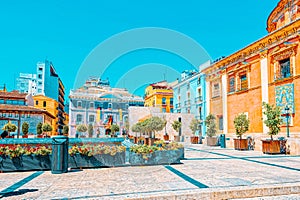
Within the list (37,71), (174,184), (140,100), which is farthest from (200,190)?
(37,71)

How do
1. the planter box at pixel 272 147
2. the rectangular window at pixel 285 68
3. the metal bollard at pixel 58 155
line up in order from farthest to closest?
1. the rectangular window at pixel 285 68
2. the planter box at pixel 272 147
3. the metal bollard at pixel 58 155

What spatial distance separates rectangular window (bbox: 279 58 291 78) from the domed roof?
3.17 meters

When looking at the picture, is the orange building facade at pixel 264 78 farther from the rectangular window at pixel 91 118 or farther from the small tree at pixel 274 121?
the rectangular window at pixel 91 118

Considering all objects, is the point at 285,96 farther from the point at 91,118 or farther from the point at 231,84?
the point at 91,118

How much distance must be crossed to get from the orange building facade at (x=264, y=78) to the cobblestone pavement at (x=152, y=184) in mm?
7305

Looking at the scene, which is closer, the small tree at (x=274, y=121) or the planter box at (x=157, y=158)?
the planter box at (x=157, y=158)

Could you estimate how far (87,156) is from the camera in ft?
24.3

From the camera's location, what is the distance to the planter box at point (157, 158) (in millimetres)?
7766

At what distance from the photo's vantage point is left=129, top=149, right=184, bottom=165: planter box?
7.77 metres

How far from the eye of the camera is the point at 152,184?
5523mm

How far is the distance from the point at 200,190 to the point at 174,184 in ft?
2.31

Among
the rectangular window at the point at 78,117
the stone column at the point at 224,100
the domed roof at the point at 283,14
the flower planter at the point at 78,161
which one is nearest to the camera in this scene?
the flower planter at the point at 78,161

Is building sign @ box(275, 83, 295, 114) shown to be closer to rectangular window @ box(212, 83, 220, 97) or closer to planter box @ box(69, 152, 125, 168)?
rectangular window @ box(212, 83, 220, 97)

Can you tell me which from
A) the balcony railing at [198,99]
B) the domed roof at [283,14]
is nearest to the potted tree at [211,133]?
the balcony railing at [198,99]
